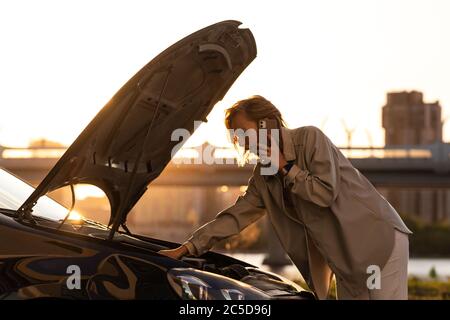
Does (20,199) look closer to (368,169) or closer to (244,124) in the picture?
(244,124)

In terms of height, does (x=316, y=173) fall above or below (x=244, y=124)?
below

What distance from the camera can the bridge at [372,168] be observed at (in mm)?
45750

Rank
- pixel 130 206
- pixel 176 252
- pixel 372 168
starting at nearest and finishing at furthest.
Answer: pixel 176 252 < pixel 130 206 < pixel 372 168

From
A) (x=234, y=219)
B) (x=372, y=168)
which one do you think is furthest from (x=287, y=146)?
(x=372, y=168)

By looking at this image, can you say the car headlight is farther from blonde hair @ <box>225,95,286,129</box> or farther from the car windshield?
the car windshield

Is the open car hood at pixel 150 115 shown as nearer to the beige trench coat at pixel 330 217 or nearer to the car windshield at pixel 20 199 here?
the car windshield at pixel 20 199

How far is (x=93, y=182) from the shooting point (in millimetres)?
5395

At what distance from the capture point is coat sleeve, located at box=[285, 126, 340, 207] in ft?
15.6

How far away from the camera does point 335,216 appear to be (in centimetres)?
481

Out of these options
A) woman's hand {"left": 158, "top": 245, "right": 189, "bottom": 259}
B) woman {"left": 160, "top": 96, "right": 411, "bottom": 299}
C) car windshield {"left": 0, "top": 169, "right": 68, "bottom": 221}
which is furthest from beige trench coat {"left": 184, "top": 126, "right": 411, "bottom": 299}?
car windshield {"left": 0, "top": 169, "right": 68, "bottom": 221}

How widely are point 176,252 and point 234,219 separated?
494 mm

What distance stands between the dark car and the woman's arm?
4.0 inches

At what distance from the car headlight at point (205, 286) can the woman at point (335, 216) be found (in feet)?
1.58

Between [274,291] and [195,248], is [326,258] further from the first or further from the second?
[195,248]
